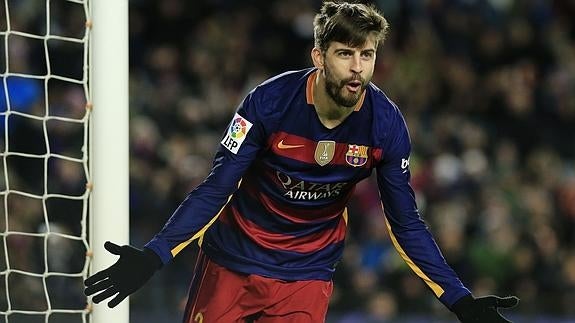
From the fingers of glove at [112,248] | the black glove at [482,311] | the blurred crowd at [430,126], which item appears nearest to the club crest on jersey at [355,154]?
the black glove at [482,311]

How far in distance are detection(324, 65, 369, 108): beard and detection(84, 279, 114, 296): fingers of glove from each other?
976 mm

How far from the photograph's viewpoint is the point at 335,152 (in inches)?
164

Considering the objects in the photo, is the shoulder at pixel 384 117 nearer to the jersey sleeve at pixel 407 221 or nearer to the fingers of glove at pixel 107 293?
the jersey sleeve at pixel 407 221

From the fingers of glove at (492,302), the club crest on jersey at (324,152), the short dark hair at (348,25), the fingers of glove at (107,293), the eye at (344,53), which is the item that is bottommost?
the fingers of glove at (492,302)

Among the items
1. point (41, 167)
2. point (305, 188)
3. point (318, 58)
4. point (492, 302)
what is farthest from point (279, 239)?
point (41, 167)

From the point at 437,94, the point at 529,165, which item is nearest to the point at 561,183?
the point at 529,165

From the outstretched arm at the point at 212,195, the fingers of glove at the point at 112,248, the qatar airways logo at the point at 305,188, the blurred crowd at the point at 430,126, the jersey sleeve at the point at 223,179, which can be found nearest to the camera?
the fingers of glove at the point at 112,248

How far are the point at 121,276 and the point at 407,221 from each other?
1.06 metres

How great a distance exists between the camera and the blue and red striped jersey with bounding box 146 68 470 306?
4.04 metres

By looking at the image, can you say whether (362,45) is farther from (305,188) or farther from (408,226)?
(408,226)

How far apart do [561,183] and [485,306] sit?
5457 mm

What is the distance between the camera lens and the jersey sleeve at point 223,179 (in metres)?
3.96

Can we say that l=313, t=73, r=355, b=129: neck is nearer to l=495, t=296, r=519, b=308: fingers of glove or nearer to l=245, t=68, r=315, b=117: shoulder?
→ l=245, t=68, r=315, b=117: shoulder

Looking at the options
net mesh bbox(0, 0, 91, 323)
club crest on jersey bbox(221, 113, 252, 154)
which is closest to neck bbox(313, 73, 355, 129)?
club crest on jersey bbox(221, 113, 252, 154)
